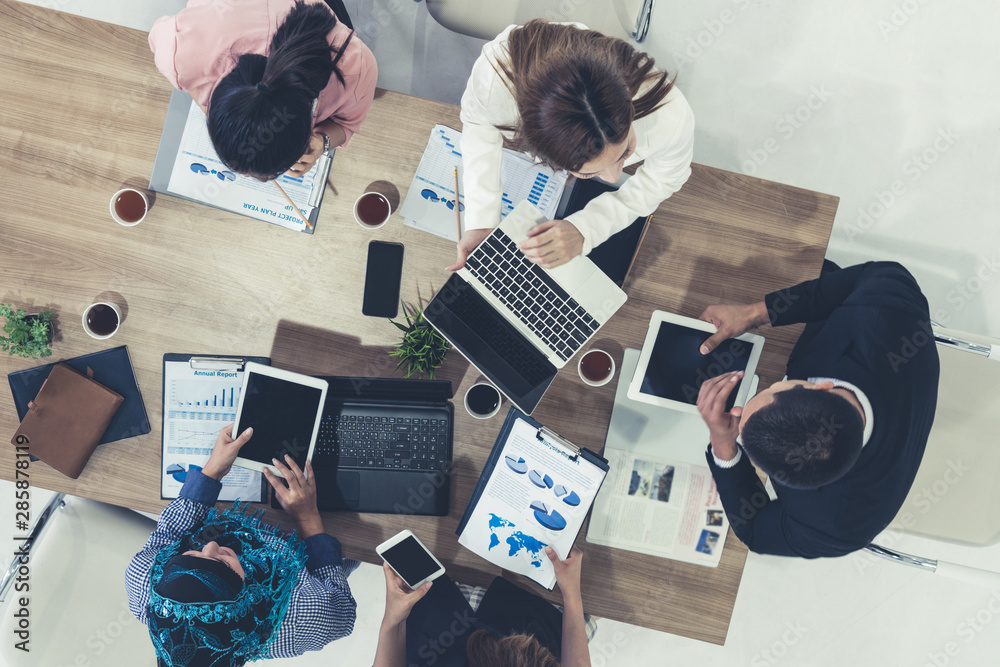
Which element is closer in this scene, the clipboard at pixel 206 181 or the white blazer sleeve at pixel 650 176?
the white blazer sleeve at pixel 650 176

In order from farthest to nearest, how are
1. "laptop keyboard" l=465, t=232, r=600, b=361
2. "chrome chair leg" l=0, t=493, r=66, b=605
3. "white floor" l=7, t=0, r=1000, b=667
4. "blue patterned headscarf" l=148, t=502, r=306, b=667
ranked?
1. "white floor" l=7, t=0, r=1000, b=667
2. "chrome chair leg" l=0, t=493, r=66, b=605
3. "laptop keyboard" l=465, t=232, r=600, b=361
4. "blue patterned headscarf" l=148, t=502, r=306, b=667

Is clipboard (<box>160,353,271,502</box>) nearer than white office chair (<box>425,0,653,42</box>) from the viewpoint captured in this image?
Yes

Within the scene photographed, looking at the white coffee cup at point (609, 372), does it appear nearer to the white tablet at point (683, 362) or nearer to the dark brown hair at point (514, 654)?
the white tablet at point (683, 362)

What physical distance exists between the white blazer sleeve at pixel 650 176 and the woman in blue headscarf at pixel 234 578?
0.94 m

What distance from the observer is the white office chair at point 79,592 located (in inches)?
59.8

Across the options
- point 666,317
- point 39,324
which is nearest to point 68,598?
point 39,324

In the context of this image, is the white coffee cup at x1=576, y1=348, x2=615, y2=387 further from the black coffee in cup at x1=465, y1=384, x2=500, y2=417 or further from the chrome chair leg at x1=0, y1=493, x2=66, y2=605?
the chrome chair leg at x1=0, y1=493, x2=66, y2=605

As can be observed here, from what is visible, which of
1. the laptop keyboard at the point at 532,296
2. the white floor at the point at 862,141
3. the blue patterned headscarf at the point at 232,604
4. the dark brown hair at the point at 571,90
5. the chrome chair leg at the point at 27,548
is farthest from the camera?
the white floor at the point at 862,141

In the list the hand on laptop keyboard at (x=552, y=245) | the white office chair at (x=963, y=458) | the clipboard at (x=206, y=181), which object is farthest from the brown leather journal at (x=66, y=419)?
the white office chair at (x=963, y=458)

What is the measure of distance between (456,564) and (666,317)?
83cm

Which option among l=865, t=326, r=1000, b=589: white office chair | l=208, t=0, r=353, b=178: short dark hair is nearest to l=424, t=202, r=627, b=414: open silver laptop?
l=208, t=0, r=353, b=178: short dark hair

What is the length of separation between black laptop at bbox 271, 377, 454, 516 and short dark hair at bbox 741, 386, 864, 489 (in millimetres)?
747

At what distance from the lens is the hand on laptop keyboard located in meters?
1.34

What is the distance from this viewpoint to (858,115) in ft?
7.43
